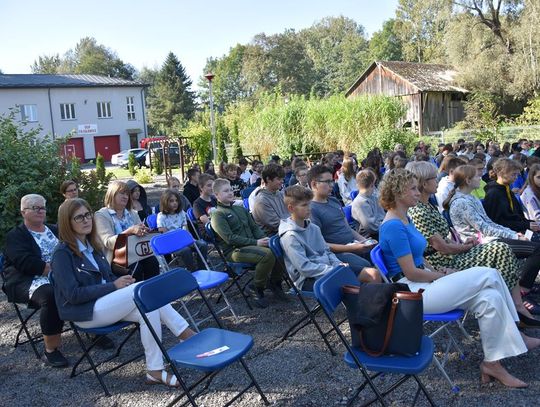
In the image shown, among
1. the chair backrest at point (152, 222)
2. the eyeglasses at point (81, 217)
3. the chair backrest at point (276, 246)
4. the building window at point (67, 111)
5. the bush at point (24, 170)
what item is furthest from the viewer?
the building window at point (67, 111)

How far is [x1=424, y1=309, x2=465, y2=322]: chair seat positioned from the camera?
A: 3.45m

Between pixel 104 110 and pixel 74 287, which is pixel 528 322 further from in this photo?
pixel 104 110

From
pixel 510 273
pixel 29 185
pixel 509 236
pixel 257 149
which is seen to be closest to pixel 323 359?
pixel 510 273

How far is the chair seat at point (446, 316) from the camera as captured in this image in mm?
3453

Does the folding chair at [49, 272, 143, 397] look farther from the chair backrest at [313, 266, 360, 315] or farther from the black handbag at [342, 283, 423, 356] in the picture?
the black handbag at [342, 283, 423, 356]

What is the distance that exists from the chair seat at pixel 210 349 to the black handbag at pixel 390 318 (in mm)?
797

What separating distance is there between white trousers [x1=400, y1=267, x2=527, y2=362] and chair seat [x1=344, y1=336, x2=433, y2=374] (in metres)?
0.50

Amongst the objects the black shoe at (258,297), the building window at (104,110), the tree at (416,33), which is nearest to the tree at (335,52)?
the tree at (416,33)

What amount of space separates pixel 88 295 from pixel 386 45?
221 ft

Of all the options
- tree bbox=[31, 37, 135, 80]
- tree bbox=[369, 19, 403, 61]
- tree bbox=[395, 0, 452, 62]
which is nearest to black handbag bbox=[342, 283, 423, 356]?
tree bbox=[395, 0, 452, 62]

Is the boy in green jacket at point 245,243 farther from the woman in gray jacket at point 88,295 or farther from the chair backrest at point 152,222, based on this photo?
the woman in gray jacket at point 88,295

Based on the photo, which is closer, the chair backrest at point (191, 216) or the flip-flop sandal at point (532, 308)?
the flip-flop sandal at point (532, 308)

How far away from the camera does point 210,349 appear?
3.32m

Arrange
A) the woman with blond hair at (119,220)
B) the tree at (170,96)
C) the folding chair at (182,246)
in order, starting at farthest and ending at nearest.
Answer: the tree at (170,96) < the woman with blond hair at (119,220) < the folding chair at (182,246)
